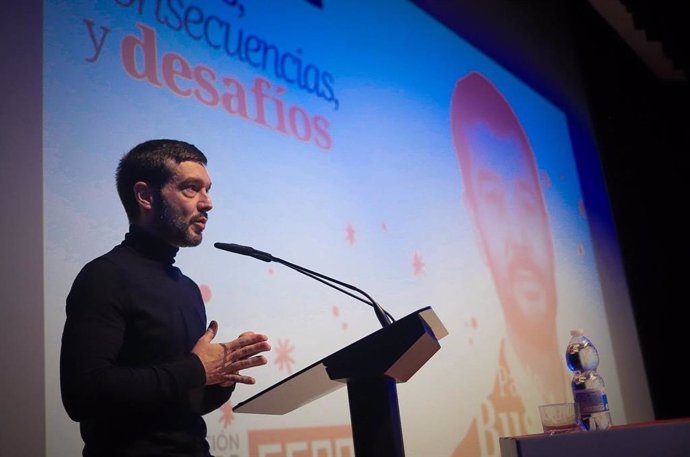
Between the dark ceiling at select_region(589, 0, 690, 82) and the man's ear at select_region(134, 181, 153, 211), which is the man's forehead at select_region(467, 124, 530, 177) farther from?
the man's ear at select_region(134, 181, 153, 211)

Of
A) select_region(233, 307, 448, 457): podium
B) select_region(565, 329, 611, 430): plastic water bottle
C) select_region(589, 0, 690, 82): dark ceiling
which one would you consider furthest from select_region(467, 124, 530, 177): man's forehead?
select_region(233, 307, 448, 457): podium

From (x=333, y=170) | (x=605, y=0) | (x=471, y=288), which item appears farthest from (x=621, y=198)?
(x=333, y=170)

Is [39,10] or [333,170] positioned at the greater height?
[39,10]

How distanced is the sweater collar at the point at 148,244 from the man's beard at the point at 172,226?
0.04m

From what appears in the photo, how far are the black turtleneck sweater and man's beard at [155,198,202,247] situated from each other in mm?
70

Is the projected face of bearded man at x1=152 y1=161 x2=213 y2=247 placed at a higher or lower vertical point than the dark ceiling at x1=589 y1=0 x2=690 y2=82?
lower

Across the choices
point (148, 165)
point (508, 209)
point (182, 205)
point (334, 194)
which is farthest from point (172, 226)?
point (508, 209)

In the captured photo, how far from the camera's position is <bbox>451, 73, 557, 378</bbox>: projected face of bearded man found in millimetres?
3070

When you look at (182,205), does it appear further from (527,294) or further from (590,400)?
(527,294)

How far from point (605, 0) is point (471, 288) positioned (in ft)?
9.35

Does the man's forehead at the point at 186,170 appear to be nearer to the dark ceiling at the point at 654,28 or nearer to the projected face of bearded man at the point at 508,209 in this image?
the projected face of bearded man at the point at 508,209

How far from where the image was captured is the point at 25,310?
4.93ft

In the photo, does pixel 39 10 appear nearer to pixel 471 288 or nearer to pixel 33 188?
pixel 33 188

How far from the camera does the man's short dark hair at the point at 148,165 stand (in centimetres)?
158
